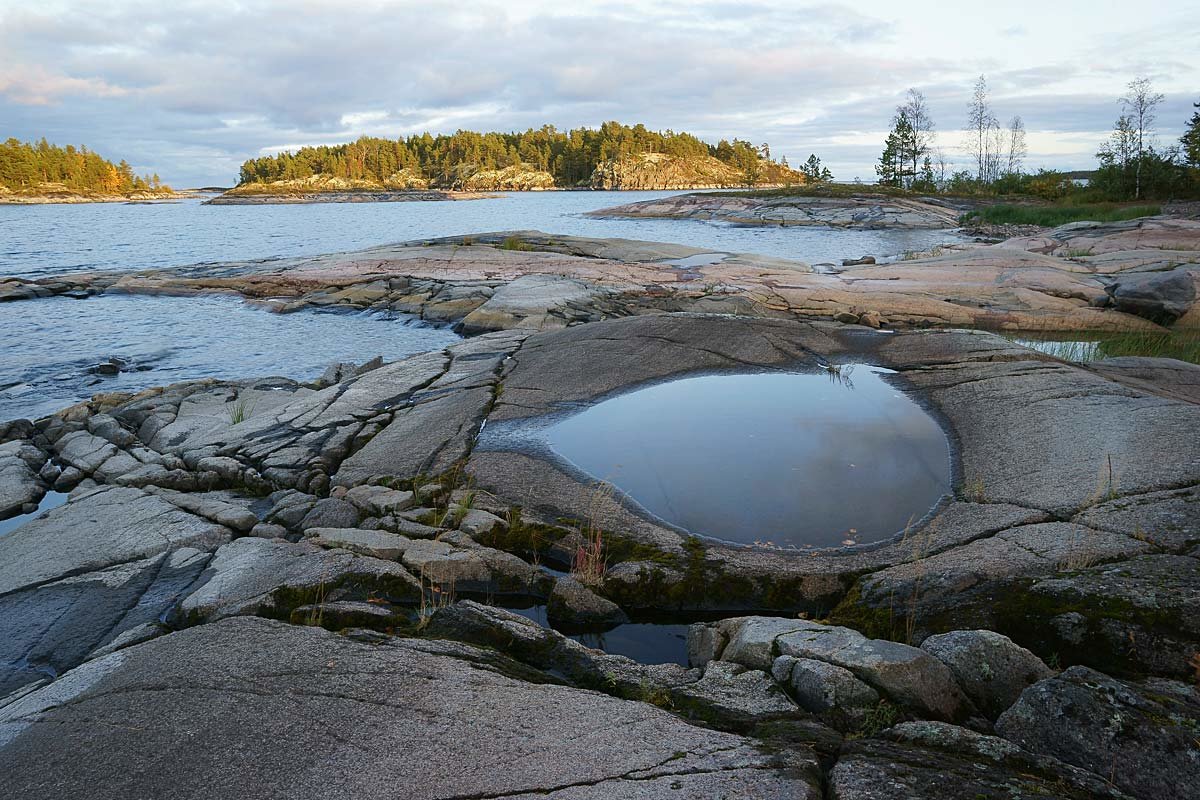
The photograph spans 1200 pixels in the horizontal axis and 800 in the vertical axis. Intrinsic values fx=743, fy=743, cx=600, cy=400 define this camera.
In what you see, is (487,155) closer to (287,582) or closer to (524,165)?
(524,165)

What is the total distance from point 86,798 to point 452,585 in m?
2.65

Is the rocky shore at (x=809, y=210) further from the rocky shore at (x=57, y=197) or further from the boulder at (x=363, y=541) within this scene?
the rocky shore at (x=57, y=197)

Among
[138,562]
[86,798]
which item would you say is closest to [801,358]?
[138,562]

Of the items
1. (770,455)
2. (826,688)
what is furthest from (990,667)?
(770,455)

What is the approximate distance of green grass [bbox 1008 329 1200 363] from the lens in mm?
11602

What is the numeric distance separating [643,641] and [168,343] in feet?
54.6

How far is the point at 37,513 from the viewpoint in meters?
7.65

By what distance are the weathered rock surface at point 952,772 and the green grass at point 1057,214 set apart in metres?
34.3

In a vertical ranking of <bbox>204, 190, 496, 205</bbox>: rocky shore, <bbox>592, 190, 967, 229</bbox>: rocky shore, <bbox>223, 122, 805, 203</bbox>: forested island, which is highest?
<bbox>223, 122, 805, 203</bbox>: forested island

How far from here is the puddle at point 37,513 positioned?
7384mm

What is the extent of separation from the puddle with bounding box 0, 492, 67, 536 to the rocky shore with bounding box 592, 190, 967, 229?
47177 millimetres

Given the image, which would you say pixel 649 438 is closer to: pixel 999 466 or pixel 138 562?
pixel 999 466

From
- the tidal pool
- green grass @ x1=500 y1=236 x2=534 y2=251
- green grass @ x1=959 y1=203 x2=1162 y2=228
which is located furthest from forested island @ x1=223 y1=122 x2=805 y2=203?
the tidal pool

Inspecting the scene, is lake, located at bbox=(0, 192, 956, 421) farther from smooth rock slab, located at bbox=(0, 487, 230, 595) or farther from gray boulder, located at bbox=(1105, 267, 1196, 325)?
gray boulder, located at bbox=(1105, 267, 1196, 325)
